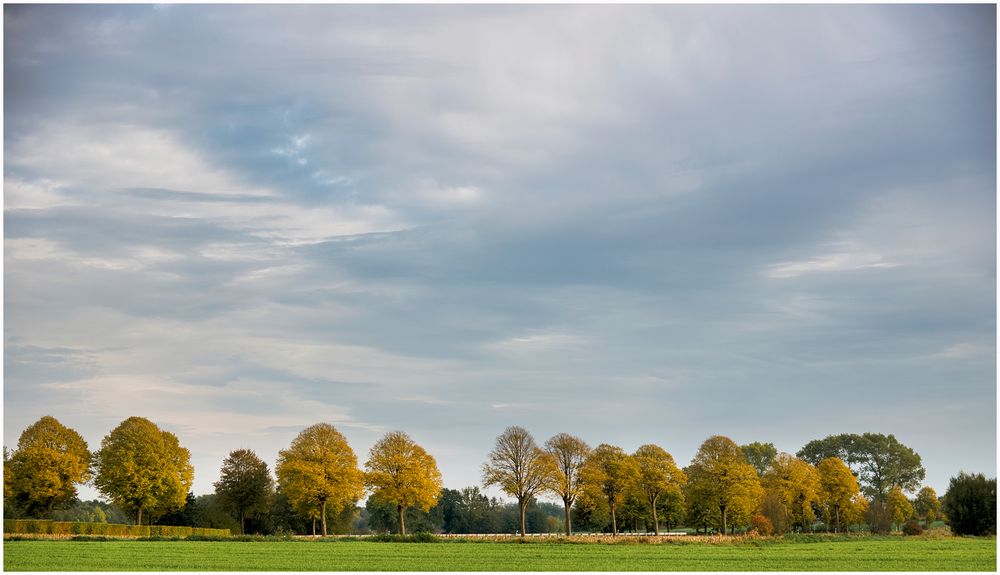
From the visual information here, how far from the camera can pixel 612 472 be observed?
64.2m

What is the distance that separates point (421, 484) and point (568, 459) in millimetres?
11297

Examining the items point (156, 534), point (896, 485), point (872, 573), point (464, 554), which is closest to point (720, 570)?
point (872, 573)

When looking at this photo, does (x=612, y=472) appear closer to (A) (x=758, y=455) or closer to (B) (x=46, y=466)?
(A) (x=758, y=455)

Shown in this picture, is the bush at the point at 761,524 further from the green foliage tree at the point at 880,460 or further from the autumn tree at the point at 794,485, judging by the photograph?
the green foliage tree at the point at 880,460

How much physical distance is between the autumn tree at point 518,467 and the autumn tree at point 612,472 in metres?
3.59

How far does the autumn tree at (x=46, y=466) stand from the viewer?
55906 millimetres

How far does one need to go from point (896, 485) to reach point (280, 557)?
242 feet

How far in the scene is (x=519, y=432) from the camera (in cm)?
6109

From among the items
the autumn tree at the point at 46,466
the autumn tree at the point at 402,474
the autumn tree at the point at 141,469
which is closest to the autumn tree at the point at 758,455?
the autumn tree at the point at 402,474

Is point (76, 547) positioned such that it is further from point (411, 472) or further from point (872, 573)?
point (872, 573)

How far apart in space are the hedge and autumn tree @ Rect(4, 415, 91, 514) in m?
8.65

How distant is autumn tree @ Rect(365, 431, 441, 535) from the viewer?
2327 inches

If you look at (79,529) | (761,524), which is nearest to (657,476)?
(761,524)

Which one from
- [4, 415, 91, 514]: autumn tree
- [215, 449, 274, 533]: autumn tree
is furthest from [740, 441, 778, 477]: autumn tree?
[4, 415, 91, 514]: autumn tree
